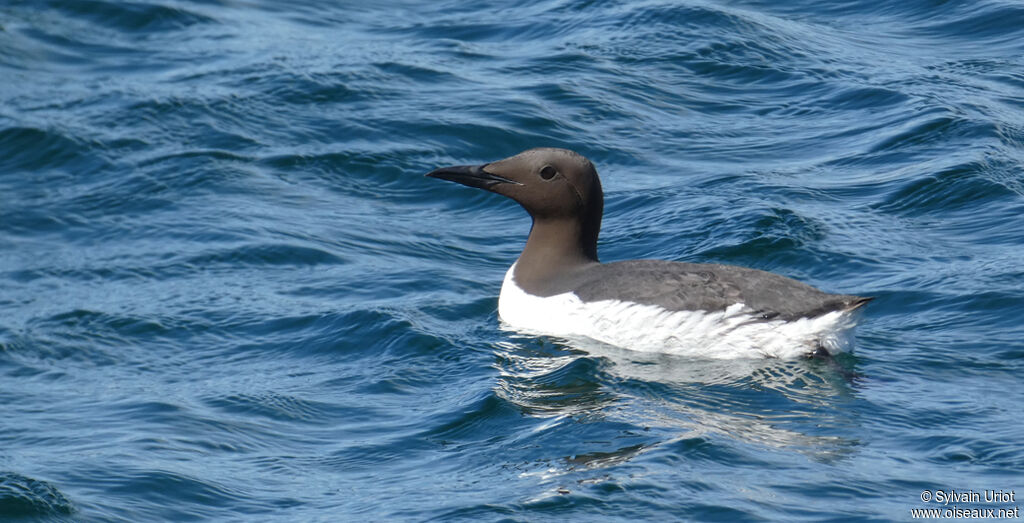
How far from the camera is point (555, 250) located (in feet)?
29.2

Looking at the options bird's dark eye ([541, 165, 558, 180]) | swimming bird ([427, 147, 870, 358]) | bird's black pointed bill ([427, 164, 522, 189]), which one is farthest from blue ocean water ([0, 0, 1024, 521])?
bird's dark eye ([541, 165, 558, 180])

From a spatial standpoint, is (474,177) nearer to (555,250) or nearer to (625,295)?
(555,250)

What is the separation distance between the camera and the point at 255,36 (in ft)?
50.1

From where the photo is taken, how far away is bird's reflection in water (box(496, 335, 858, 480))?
21.2 feet

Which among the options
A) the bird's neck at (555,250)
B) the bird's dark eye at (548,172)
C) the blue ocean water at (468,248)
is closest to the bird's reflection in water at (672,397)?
the blue ocean water at (468,248)

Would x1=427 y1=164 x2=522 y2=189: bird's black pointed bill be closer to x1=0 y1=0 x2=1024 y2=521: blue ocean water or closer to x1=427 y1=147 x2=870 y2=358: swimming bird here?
x1=427 y1=147 x2=870 y2=358: swimming bird

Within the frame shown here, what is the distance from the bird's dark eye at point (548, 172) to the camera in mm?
8750

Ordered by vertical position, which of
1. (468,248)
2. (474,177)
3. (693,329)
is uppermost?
(474,177)

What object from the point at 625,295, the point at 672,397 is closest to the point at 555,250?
the point at 625,295

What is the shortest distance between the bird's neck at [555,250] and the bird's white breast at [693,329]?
0.43 metres

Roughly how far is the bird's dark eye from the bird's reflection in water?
1020mm

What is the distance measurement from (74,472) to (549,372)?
255 cm

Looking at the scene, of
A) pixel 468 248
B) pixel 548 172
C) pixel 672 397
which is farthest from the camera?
pixel 468 248

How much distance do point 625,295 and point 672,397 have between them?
97 cm
